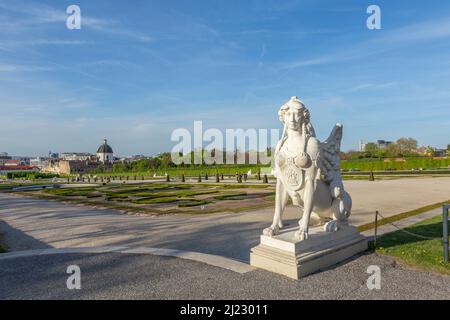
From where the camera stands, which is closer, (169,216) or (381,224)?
(381,224)

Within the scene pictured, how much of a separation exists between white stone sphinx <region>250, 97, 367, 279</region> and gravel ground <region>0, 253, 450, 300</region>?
→ 30 cm

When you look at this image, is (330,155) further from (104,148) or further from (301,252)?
(104,148)

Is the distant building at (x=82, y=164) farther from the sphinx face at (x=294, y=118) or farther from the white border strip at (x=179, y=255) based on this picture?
the sphinx face at (x=294, y=118)

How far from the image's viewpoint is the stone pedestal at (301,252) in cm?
588

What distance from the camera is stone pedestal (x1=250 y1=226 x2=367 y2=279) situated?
588 centimetres

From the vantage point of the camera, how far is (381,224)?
10.7 metres

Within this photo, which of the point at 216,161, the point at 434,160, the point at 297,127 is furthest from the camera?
the point at 216,161

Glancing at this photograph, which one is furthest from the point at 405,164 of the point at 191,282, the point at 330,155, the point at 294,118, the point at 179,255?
the point at 191,282

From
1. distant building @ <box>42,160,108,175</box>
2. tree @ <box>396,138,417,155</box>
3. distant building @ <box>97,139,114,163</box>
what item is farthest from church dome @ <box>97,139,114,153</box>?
tree @ <box>396,138,417,155</box>

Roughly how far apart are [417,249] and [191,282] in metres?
5.58

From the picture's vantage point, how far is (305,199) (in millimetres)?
6520
